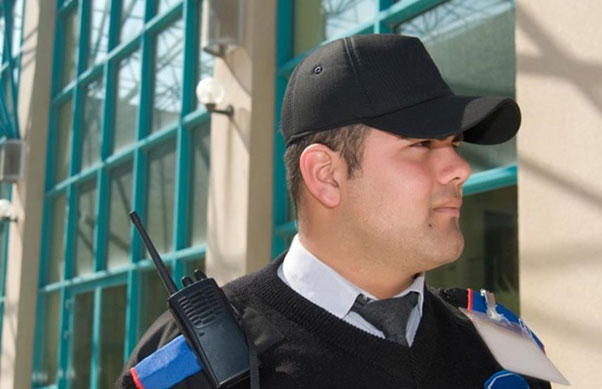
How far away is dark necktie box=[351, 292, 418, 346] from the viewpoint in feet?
5.72

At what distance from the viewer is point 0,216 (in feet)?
37.0

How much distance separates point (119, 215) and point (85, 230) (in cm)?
105

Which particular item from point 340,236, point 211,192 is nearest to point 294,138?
point 340,236

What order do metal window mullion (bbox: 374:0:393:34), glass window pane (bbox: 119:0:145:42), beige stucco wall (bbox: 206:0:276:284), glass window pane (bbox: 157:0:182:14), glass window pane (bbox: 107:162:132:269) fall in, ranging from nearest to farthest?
metal window mullion (bbox: 374:0:393:34) → beige stucco wall (bbox: 206:0:276:284) → glass window pane (bbox: 157:0:182:14) → glass window pane (bbox: 107:162:132:269) → glass window pane (bbox: 119:0:145:42)

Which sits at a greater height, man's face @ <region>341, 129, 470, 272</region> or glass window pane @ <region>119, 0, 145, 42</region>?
glass window pane @ <region>119, 0, 145, 42</region>

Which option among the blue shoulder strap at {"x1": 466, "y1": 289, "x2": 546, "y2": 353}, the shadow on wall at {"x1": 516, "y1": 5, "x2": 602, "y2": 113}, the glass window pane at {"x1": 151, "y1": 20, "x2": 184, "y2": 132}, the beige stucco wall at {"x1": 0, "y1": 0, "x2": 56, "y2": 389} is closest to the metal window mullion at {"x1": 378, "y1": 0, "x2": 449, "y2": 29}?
the shadow on wall at {"x1": 516, "y1": 5, "x2": 602, "y2": 113}

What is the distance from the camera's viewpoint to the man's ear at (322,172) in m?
1.82

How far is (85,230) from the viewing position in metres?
9.68

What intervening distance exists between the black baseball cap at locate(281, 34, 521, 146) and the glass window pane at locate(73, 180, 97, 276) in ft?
25.6

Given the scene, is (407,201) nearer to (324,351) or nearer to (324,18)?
(324,351)

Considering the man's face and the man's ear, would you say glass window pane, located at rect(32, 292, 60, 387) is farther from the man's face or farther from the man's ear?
the man's face

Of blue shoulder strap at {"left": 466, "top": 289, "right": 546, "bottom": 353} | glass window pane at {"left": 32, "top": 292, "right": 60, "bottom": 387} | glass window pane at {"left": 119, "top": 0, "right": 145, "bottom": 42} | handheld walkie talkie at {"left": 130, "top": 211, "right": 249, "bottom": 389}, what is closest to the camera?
handheld walkie talkie at {"left": 130, "top": 211, "right": 249, "bottom": 389}

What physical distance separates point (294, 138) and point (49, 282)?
949cm

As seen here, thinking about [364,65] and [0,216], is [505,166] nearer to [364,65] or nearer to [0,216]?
[364,65]
